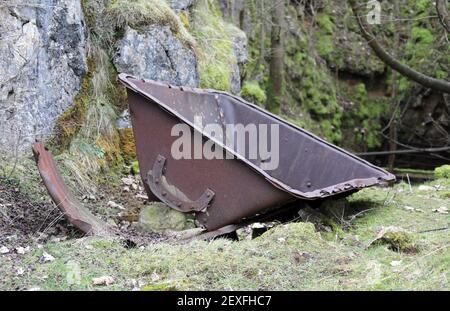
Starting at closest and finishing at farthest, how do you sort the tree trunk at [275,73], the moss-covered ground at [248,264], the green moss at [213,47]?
the moss-covered ground at [248,264]
the green moss at [213,47]
the tree trunk at [275,73]

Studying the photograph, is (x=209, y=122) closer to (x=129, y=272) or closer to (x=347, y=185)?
(x=347, y=185)

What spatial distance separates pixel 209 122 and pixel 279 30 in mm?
5252

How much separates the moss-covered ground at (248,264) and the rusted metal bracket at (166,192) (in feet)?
1.70

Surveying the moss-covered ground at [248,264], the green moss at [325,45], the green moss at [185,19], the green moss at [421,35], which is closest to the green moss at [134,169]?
the moss-covered ground at [248,264]

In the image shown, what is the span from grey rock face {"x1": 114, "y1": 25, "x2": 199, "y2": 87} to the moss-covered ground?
2.81 m

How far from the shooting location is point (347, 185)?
4820mm

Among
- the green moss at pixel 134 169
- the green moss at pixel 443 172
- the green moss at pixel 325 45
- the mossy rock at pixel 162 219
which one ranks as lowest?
the green moss at pixel 443 172

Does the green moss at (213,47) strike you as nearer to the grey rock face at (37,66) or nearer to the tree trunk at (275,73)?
the grey rock face at (37,66)

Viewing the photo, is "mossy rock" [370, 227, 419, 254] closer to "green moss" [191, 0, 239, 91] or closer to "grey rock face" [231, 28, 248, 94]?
"green moss" [191, 0, 239, 91]

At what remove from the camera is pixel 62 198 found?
4.36m

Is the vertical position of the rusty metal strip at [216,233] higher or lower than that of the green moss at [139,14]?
lower

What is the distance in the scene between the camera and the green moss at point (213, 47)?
24.6ft

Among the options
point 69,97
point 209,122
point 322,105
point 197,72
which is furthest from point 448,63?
point 69,97

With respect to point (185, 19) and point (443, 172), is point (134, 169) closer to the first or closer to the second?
point (185, 19)
